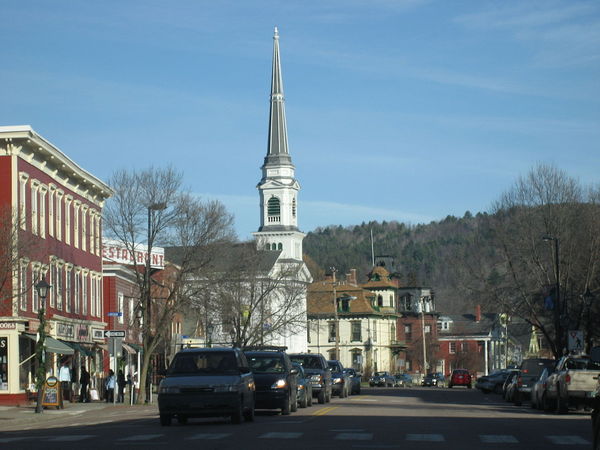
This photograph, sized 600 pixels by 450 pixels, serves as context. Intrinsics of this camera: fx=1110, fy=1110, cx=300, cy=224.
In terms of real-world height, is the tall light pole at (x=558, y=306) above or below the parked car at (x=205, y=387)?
above

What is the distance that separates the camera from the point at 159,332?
51.1m

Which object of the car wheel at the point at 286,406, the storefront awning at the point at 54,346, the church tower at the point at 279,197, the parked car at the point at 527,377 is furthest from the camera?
the church tower at the point at 279,197

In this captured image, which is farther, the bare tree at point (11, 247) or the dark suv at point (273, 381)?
the bare tree at point (11, 247)

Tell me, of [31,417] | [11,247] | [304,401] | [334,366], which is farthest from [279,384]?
[334,366]

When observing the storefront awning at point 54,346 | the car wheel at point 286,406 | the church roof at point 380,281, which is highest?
the church roof at point 380,281

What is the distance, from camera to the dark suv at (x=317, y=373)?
3988 cm

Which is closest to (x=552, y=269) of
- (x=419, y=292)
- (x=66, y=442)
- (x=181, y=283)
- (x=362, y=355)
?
(x=181, y=283)

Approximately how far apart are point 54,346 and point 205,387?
84.0ft

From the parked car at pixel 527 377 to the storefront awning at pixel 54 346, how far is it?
759 inches

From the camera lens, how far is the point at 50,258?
5003 centimetres

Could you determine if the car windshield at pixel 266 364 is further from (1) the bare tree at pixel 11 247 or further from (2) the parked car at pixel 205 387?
(1) the bare tree at pixel 11 247

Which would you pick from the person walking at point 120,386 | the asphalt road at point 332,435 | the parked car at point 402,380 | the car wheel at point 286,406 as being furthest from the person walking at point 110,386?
the parked car at point 402,380

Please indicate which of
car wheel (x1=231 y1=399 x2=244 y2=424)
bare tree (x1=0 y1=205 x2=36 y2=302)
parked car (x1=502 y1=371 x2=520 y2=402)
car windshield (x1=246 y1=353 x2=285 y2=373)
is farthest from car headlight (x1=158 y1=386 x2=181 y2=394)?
parked car (x1=502 y1=371 x2=520 y2=402)

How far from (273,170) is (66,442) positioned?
107m
